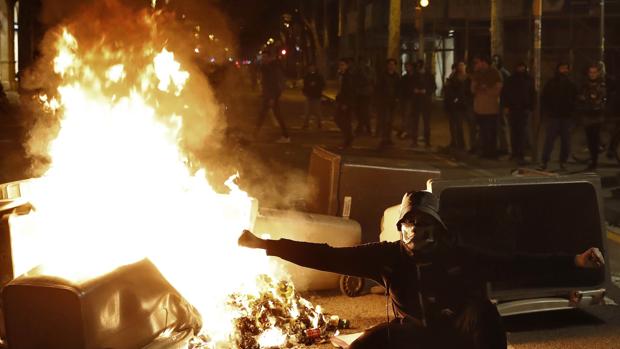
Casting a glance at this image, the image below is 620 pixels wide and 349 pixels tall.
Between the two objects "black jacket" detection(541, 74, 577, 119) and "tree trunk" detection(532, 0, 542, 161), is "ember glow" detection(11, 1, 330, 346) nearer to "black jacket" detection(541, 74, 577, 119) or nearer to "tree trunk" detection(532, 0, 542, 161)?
A: "black jacket" detection(541, 74, 577, 119)

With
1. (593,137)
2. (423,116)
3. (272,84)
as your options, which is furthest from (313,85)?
(593,137)

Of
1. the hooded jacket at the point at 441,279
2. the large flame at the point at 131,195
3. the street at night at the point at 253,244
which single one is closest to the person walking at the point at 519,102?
the street at night at the point at 253,244

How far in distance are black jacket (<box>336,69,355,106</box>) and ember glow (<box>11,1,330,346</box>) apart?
1115 cm

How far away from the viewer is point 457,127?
17.7 meters

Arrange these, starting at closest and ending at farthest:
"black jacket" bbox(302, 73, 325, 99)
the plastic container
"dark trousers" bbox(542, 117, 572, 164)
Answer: the plastic container < "dark trousers" bbox(542, 117, 572, 164) < "black jacket" bbox(302, 73, 325, 99)

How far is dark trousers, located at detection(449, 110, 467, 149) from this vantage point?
57.4ft

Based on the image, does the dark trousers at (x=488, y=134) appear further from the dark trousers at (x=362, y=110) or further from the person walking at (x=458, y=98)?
the dark trousers at (x=362, y=110)

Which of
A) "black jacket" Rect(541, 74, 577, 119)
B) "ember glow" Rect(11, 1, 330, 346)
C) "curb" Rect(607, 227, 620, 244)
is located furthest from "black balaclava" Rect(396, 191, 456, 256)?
"black jacket" Rect(541, 74, 577, 119)

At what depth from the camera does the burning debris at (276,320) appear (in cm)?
582

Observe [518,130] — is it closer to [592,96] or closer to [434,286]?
[592,96]

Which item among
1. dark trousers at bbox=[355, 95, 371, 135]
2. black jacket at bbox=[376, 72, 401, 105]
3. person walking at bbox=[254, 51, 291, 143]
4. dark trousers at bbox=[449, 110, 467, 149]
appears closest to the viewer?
dark trousers at bbox=[449, 110, 467, 149]

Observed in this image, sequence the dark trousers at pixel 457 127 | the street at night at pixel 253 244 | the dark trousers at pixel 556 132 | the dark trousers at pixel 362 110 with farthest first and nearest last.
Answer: the dark trousers at pixel 362 110 < the dark trousers at pixel 457 127 < the dark trousers at pixel 556 132 < the street at night at pixel 253 244

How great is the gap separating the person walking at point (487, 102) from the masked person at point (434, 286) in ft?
40.7

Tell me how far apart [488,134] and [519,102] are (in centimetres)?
110
